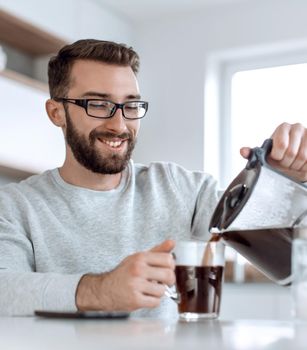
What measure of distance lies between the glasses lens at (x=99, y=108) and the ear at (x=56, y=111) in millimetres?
178

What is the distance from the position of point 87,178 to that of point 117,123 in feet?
0.57

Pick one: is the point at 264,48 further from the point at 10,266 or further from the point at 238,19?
the point at 10,266

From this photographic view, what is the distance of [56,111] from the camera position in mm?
2205

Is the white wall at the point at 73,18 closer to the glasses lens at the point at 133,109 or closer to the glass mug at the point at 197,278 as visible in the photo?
the glasses lens at the point at 133,109

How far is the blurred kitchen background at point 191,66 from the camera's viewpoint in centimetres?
435

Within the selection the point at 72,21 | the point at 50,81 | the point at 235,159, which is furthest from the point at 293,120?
the point at 50,81

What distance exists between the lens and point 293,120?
4590mm

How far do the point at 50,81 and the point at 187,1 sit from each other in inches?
103

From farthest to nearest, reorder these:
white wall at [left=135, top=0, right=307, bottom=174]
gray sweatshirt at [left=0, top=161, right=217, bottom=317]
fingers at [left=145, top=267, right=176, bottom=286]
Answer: white wall at [left=135, top=0, right=307, bottom=174]
gray sweatshirt at [left=0, top=161, right=217, bottom=317]
fingers at [left=145, top=267, right=176, bottom=286]

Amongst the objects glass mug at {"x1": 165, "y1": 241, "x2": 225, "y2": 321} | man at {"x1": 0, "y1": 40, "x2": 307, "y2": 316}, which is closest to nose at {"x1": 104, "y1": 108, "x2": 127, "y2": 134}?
man at {"x1": 0, "y1": 40, "x2": 307, "y2": 316}

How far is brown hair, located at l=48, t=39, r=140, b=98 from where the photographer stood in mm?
2029

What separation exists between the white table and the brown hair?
1.16m

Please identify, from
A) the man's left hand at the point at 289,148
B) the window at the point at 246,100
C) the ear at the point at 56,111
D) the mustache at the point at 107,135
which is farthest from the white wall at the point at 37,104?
the man's left hand at the point at 289,148

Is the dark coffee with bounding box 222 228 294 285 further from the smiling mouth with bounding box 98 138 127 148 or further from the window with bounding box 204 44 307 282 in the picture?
the window with bounding box 204 44 307 282
